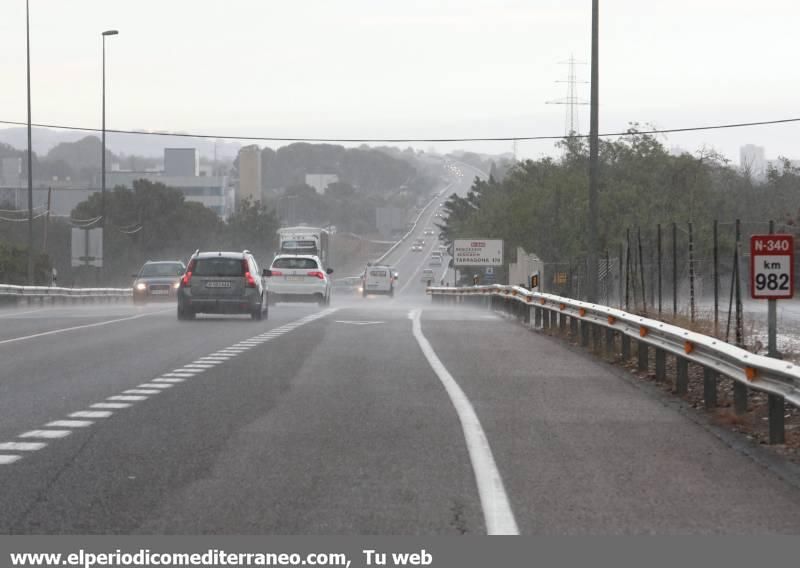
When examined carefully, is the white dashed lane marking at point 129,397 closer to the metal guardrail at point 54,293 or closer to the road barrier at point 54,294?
the metal guardrail at point 54,293

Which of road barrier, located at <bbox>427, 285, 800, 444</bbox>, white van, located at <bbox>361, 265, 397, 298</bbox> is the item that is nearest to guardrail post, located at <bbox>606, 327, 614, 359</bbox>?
road barrier, located at <bbox>427, 285, 800, 444</bbox>

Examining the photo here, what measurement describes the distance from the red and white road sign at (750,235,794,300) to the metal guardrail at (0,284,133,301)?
3338cm

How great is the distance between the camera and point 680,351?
1561cm

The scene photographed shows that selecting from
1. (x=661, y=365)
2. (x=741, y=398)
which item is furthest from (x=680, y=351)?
(x=741, y=398)

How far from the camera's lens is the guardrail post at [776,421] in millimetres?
11945

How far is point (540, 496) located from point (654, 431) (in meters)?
3.77

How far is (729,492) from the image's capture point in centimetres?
948

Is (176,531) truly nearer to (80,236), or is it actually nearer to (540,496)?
(540,496)

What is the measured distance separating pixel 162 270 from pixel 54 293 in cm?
685

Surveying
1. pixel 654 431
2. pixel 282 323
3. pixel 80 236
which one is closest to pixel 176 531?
pixel 654 431

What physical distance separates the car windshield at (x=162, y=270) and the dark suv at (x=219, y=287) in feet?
43.9

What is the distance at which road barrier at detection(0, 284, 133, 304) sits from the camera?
46.3 metres

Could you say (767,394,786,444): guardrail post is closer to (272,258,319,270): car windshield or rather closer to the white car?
the white car

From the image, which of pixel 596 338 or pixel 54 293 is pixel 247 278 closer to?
pixel 596 338
